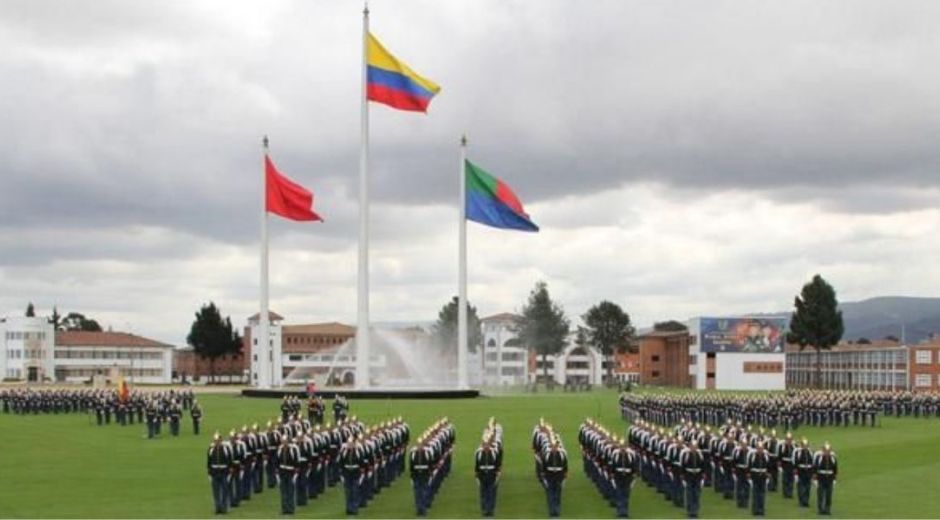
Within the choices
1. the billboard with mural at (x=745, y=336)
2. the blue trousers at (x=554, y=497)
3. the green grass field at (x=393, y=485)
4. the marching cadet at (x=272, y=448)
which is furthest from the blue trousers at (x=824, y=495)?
the billboard with mural at (x=745, y=336)

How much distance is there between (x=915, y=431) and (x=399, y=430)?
83.3ft

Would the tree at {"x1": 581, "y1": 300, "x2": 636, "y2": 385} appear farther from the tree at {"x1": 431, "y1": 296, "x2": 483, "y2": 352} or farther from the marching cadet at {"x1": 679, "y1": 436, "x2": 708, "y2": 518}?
the marching cadet at {"x1": 679, "y1": 436, "x2": 708, "y2": 518}

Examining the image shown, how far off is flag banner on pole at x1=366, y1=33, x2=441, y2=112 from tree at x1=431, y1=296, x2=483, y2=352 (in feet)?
203

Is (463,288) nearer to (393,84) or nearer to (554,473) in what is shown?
(393,84)

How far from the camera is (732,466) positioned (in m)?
24.4

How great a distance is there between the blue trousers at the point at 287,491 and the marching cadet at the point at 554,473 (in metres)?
4.53

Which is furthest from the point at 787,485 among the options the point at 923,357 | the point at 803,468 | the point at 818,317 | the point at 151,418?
the point at 818,317

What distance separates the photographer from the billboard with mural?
10188 cm

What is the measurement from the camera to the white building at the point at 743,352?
101750 mm

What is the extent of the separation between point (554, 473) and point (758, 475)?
12.0ft

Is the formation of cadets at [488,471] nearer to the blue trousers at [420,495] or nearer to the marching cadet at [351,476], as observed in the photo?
the blue trousers at [420,495]

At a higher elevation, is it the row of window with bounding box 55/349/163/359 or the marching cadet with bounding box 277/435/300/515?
the marching cadet with bounding box 277/435/300/515

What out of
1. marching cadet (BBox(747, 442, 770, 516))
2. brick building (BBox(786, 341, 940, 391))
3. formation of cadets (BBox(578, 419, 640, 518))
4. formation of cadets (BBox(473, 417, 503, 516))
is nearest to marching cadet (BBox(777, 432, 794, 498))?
marching cadet (BBox(747, 442, 770, 516))

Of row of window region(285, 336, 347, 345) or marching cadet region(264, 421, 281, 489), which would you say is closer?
marching cadet region(264, 421, 281, 489)
